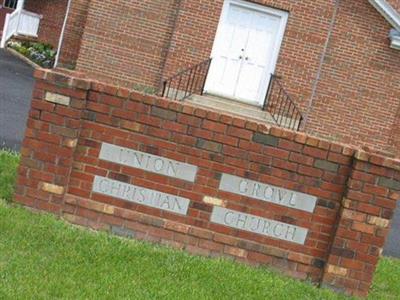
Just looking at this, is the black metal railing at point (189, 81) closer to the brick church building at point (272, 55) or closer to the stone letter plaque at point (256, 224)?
the brick church building at point (272, 55)

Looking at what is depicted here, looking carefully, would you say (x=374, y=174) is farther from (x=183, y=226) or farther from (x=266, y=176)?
(x=183, y=226)

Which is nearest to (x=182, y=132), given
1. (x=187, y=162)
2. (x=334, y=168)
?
(x=187, y=162)

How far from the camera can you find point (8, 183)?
682 cm

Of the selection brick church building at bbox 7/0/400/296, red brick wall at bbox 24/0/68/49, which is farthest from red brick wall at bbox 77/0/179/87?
brick church building at bbox 7/0/400/296

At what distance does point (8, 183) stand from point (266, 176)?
8.06 feet

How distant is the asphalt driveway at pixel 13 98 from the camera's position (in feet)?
33.0

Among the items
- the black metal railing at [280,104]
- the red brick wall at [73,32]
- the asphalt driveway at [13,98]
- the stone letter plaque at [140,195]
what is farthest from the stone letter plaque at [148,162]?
the red brick wall at [73,32]

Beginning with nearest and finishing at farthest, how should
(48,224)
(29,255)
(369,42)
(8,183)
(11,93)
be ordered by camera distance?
(29,255) < (48,224) < (8,183) < (11,93) < (369,42)

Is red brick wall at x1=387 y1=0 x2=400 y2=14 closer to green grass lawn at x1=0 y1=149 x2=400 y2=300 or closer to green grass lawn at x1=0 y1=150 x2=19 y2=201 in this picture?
green grass lawn at x1=0 y1=150 x2=19 y2=201

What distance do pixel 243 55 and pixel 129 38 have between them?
9.24ft

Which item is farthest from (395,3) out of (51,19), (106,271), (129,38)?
(106,271)

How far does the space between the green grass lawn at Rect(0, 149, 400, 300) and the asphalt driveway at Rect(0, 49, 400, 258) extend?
11.6 ft

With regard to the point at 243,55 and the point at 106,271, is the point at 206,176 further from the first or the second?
the point at 243,55

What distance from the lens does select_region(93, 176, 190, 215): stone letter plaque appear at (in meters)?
6.03
